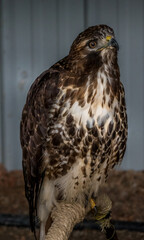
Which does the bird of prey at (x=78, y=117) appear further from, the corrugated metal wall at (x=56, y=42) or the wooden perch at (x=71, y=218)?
the corrugated metal wall at (x=56, y=42)

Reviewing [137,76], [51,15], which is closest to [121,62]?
[137,76]

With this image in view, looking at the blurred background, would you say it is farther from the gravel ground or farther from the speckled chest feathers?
the speckled chest feathers

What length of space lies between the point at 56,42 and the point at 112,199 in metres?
2.10

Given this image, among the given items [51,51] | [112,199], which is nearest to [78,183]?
[112,199]

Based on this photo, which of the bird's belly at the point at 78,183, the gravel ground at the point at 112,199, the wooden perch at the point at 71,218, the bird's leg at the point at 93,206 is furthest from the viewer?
the gravel ground at the point at 112,199

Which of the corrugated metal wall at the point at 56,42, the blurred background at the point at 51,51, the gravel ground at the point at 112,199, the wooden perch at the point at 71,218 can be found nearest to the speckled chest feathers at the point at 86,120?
the wooden perch at the point at 71,218

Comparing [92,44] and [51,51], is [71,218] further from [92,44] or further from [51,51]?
[51,51]

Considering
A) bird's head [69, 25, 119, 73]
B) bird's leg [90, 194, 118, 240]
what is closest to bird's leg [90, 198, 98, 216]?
bird's leg [90, 194, 118, 240]

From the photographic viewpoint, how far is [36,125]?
238 centimetres

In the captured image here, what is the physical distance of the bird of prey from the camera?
2219mm

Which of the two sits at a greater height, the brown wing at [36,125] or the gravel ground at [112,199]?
the brown wing at [36,125]

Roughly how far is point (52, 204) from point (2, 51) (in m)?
3.40

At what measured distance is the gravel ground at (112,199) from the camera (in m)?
4.23

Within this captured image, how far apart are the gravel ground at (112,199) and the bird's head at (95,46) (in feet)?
7.96
